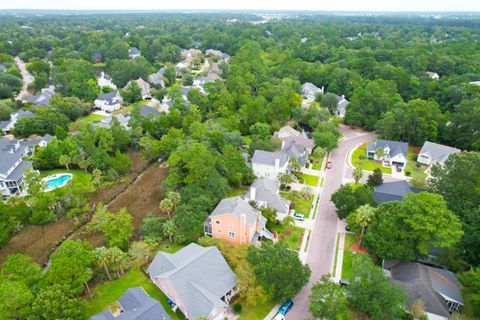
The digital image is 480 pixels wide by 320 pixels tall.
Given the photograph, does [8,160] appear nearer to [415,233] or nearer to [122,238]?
[122,238]

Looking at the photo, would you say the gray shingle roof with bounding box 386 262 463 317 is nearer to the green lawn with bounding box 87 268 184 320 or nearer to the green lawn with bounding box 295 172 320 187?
the green lawn with bounding box 295 172 320 187

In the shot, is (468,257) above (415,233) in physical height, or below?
below

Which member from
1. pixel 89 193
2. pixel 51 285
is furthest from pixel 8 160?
pixel 51 285

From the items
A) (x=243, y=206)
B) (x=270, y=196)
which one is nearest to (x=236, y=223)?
(x=243, y=206)

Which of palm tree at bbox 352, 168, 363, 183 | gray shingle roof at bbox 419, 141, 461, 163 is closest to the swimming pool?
palm tree at bbox 352, 168, 363, 183

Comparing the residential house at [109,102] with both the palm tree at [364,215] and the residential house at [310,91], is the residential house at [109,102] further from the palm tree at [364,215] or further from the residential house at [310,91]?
the palm tree at [364,215]

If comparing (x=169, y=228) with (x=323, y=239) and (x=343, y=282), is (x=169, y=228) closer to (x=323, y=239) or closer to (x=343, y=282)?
(x=323, y=239)
